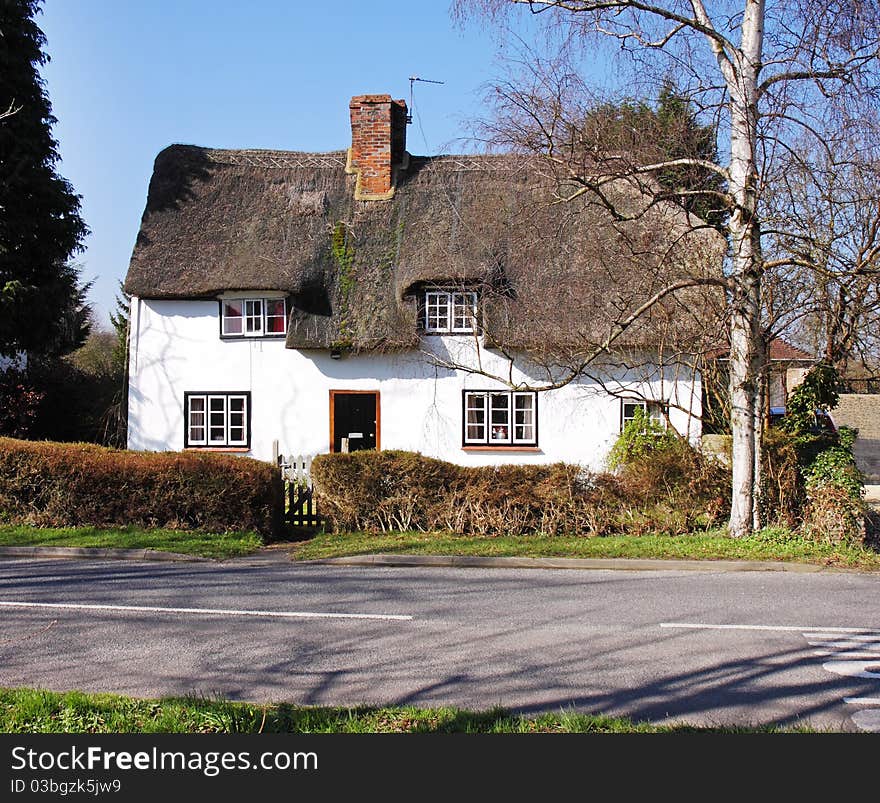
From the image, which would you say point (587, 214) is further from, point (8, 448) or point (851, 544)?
point (8, 448)

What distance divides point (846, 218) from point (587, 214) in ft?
28.0

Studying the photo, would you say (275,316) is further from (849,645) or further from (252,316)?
(849,645)

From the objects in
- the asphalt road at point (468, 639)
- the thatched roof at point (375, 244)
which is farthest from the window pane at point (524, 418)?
the asphalt road at point (468, 639)

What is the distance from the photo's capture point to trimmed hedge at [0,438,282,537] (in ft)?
46.7

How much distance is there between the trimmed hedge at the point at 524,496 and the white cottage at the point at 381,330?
15.1 ft

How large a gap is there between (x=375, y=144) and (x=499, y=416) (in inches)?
309

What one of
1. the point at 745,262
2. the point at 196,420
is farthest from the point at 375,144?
the point at 745,262

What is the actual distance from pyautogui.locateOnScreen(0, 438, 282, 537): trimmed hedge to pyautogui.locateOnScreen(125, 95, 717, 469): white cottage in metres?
6.20

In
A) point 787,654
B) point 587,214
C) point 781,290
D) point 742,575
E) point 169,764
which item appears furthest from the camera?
point 587,214

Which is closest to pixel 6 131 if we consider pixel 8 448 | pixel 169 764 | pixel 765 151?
pixel 8 448

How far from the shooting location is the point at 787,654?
284 inches

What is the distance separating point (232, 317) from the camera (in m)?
21.1

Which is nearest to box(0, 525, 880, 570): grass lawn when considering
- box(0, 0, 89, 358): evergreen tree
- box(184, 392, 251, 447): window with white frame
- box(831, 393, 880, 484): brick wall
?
box(184, 392, 251, 447): window with white frame

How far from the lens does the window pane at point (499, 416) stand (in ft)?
66.9
